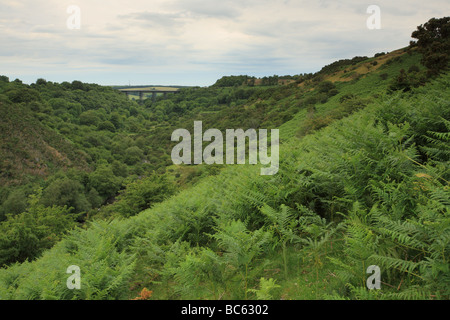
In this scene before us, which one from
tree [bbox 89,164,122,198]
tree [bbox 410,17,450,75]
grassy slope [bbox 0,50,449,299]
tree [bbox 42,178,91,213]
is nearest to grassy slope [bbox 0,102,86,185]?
tree [bbox 89,164,122,198]

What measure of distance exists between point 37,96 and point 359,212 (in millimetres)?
160913

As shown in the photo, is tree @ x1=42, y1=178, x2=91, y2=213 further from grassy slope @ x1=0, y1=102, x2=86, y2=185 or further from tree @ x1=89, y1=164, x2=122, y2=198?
grassy slope @ x1=0, y1=102, x2=86, y2=185

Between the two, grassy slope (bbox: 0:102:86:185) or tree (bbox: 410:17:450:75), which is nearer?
tree (bbox: 410:17:450:75)

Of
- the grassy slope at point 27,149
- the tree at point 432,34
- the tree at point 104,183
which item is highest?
the tree at point 432,34

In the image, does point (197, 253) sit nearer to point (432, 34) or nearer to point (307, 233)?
point (307, 233)

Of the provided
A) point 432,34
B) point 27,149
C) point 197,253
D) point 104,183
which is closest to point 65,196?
point 104,183

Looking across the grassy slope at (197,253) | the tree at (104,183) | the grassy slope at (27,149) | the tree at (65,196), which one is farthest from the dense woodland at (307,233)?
the grassy slope at (27,149)

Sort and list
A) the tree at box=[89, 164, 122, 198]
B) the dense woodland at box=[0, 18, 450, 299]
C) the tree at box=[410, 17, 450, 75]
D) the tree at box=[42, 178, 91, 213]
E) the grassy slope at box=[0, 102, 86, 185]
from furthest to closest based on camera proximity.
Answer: the tree at box=[89, 164, 122, 198] → the grassy slope at box=[0, 102, 86, 185] → the tree at box=[42, 178, 91, 213] → the tree at box=[410, 17, 450, 75] → the dense woodland at box=[0, 18, 450, 299]

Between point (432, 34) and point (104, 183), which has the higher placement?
point (432, 34)

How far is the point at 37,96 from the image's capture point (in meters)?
128

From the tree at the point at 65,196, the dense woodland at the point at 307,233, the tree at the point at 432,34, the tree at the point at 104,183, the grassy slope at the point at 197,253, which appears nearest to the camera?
the dense woodland at the point at 307,233

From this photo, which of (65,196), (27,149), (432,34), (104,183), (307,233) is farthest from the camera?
(27,149)

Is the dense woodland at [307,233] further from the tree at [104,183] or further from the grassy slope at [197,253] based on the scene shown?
the tree at [104,183]

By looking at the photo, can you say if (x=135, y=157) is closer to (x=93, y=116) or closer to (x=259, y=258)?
(x=93, y=116)
